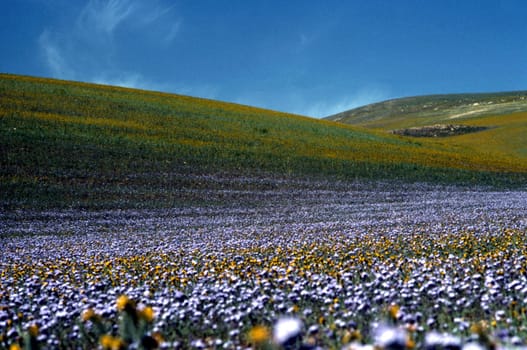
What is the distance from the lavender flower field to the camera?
4.00 m

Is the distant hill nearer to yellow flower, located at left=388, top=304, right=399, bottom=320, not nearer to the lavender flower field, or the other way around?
the lavender flower field

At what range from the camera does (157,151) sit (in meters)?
30.6

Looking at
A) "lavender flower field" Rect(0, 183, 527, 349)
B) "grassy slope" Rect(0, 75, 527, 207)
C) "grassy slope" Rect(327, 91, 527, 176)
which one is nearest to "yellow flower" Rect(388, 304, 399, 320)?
"lavender flower field" Rect(0, 183, 527, 349)

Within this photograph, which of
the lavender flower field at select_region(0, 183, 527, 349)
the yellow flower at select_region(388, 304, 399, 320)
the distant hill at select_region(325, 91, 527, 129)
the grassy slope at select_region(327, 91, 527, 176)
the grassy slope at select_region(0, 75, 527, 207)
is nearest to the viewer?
the yellow flower at select_region(388, 304, 399, 320)

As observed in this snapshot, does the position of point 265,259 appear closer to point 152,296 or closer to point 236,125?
point 152,296

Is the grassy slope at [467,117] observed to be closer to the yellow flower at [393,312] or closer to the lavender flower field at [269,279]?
the lavender flower field at [269,279]

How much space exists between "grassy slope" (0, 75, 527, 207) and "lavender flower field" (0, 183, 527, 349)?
4111 mm

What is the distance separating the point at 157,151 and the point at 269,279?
81.3 feet

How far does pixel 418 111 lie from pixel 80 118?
91.2 meters

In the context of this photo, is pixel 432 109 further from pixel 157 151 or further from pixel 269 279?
pixel 269 279

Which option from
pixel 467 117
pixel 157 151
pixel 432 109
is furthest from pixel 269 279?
pixel 432 109

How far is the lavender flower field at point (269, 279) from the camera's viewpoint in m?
4.00

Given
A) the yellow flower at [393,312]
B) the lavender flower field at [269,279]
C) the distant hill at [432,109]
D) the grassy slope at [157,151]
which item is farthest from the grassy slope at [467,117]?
the yellow flower at [393,312]

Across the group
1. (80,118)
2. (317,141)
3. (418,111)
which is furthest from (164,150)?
(418,111)
